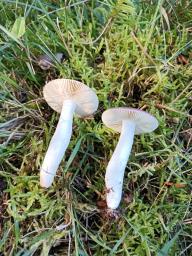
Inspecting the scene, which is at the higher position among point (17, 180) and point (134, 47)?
point (134, 47)

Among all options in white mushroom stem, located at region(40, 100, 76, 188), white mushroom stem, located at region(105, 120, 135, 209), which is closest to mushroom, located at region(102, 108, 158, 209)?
white mushroom stem, located at region(105, 120, 135, 209)

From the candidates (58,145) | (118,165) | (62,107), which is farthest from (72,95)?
(118,165)

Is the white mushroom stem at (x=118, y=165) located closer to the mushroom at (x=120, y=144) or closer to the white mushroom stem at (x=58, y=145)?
the mushroom at (x=120, y=144)

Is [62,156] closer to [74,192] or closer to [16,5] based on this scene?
[74,192]

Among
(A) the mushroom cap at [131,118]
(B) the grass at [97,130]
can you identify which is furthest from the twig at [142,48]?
(A) the mushroom cap at [131,118]

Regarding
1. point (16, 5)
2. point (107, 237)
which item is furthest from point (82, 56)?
point (107, 237)

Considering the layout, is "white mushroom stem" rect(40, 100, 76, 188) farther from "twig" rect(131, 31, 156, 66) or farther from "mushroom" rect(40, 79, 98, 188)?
"twig" rect(131, 31, 156, 66)
